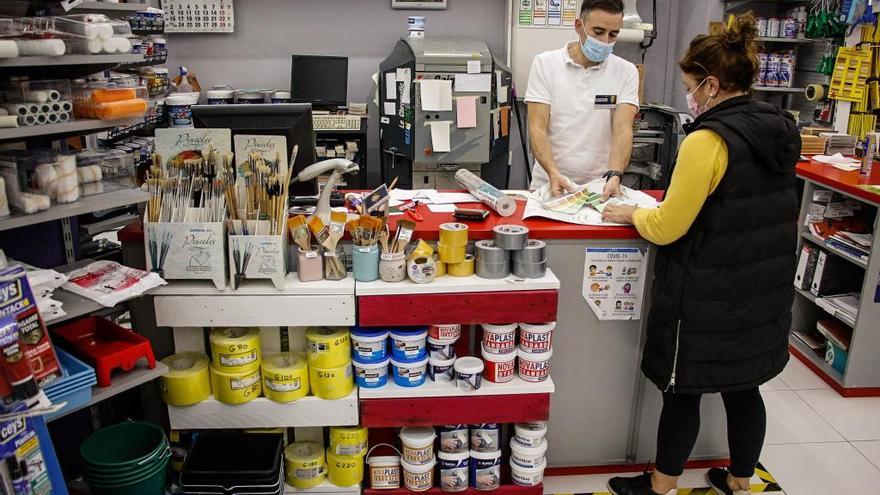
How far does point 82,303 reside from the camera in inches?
79.6

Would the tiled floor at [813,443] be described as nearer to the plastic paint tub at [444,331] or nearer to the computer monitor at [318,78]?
the plastic paint tub at [444,331]

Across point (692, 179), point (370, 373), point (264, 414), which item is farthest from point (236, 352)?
point (692, 179)

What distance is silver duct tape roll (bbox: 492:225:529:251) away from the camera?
2398 mm

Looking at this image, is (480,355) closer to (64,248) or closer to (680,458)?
(680,458)

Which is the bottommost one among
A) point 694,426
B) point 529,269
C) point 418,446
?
point 418,446

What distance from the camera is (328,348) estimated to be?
2367mm

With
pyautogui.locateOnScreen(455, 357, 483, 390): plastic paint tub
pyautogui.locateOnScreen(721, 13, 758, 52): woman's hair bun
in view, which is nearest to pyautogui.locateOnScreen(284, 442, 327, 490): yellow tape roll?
pyautogui.locateOnScreen(455, 357, 483, 390): plastic paint tub

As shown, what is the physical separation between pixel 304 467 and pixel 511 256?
42.2 inches

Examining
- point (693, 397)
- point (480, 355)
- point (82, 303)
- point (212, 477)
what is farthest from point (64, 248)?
point (693, 397)

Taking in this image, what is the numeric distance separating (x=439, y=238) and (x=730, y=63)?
1102mm

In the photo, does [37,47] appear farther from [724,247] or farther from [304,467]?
[724,247]

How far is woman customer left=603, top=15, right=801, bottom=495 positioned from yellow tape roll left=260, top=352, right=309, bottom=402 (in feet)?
3.98

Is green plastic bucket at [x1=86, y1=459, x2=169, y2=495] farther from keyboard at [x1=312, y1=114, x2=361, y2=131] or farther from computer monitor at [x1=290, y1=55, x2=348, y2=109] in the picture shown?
computer monitor at [x1=290, y1=55, x2=348, y2=109]

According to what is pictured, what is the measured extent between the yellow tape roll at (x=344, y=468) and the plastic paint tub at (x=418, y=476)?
0.17m
